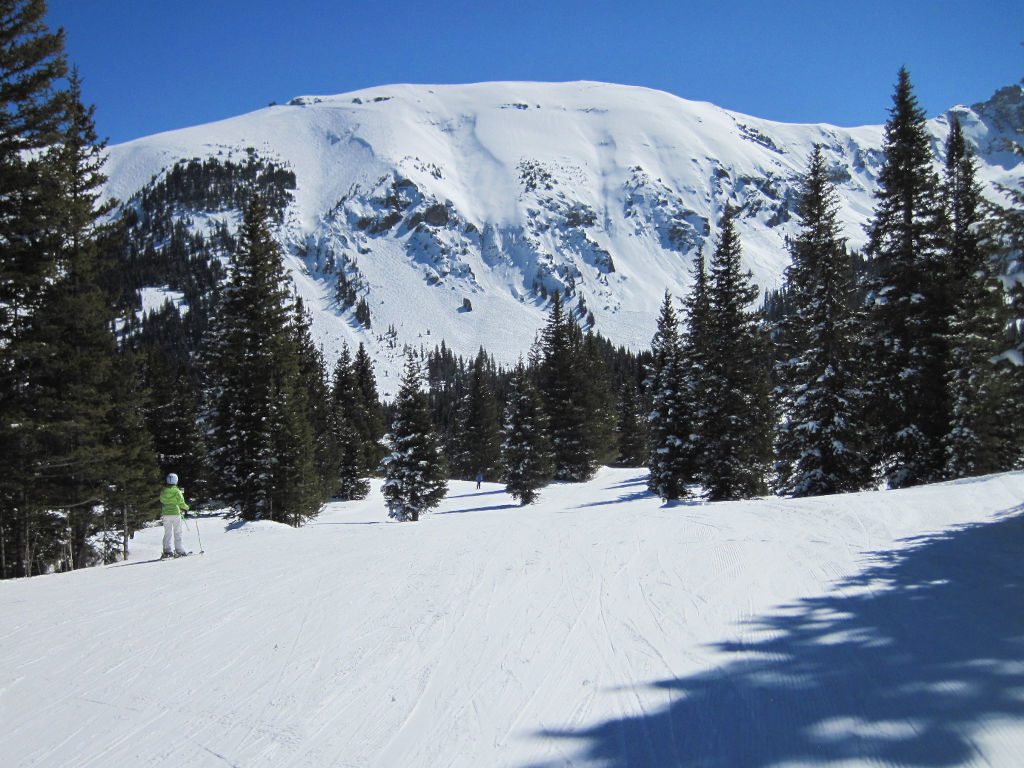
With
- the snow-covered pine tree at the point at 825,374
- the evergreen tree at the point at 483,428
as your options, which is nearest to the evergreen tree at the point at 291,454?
the snow-covered pine tree at the point at 825,374

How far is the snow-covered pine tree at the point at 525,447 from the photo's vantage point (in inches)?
1224

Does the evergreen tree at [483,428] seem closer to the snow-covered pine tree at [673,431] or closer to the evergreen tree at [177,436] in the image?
the evergreen tree at [177,436]

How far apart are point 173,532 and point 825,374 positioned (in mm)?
17792

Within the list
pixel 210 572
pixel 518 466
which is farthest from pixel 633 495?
pixel 210 572

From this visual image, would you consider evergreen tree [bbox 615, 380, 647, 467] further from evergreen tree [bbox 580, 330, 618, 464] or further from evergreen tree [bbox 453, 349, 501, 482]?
evergreen tree [bbox 453, 349, 501, 482]

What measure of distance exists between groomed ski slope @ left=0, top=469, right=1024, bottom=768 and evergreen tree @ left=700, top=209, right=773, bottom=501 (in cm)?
1155

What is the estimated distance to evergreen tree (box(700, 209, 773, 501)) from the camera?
19.8 m

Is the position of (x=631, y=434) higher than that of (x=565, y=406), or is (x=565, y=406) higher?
(x=565, y=406)

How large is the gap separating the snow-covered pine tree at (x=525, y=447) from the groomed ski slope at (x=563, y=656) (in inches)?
898

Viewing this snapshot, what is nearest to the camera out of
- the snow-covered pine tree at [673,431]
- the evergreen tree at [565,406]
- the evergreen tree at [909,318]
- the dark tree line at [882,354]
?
the dark tree line at [882,354]

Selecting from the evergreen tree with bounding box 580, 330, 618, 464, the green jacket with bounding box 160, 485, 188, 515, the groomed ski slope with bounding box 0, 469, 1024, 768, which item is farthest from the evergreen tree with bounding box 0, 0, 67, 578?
the evergreen tree with bounding box 580, 330, 618, 464

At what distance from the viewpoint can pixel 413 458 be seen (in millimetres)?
29766

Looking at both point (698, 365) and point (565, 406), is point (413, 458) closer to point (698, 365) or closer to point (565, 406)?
point (565, 406)

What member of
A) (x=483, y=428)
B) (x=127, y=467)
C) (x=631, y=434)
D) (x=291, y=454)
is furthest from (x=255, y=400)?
(x=631, y=434)
